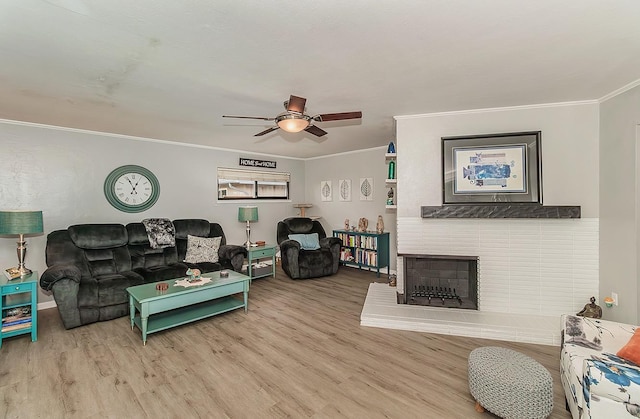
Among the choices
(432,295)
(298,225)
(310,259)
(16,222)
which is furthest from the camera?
(298,225)

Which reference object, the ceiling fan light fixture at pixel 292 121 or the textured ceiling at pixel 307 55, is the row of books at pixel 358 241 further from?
the ceiling fan light fixture at pixel 292 121

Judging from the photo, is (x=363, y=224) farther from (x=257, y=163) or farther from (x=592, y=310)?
(x=592, y=310)

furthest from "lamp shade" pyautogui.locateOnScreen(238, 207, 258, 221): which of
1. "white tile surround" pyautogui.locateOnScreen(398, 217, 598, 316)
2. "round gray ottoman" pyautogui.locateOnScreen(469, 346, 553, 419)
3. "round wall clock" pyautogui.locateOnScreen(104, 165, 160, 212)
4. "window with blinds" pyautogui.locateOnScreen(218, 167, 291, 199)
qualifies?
"round gray ottoman" pyautogui.locateOnScreen(469, 346, 553, 419)

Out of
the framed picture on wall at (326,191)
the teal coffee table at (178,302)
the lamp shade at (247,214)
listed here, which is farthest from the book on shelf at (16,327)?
the framed picture on wall at (326,191)

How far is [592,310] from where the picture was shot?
9.13ft

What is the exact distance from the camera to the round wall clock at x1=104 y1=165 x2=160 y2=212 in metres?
4.33

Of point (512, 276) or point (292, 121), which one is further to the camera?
point (512, 276)

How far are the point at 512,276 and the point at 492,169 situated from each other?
128 centimetres

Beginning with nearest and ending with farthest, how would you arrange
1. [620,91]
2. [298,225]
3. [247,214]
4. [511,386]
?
[511,386], [620,91], [247,214], [298,225]

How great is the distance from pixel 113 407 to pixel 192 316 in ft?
4.20

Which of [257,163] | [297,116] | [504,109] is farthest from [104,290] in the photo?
[504,109]

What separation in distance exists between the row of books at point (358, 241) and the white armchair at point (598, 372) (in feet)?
10.7

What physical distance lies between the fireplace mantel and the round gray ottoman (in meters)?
1.66

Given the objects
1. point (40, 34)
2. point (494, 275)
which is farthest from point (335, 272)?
point (40, 34)
